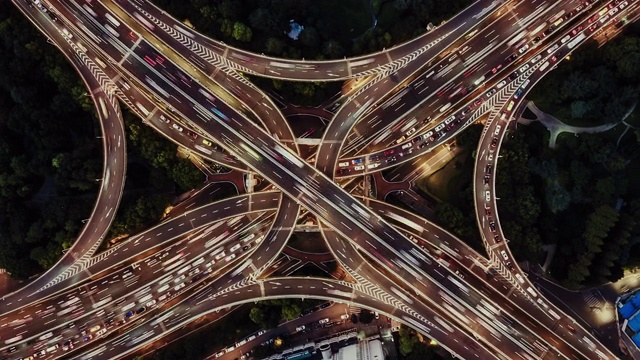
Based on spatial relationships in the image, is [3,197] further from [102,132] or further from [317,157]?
[317,157]

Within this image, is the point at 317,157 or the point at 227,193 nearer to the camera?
the point at 317,157

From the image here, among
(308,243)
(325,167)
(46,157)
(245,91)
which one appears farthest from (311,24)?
(46,157)

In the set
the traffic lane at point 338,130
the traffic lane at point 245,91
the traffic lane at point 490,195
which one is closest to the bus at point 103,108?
the traffic lane at point 245,91

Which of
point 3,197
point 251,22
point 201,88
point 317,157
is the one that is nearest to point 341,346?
point 317,157

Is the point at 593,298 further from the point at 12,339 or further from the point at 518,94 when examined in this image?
the point at 12,339

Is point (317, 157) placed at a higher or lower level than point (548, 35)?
lower

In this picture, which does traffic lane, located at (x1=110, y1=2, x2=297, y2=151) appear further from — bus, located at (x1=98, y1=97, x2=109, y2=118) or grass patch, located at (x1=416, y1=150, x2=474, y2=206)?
grass patch, located at (x1=416, y1=150, x2=474, y2=206)

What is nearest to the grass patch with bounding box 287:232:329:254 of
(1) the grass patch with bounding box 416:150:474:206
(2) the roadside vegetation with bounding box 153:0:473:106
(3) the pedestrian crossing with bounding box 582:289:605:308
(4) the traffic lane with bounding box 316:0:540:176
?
(4) the traffic lane with bounding box 316:0:540:176

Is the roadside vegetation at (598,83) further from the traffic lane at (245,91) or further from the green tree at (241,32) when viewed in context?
the green tree at (241,32)
